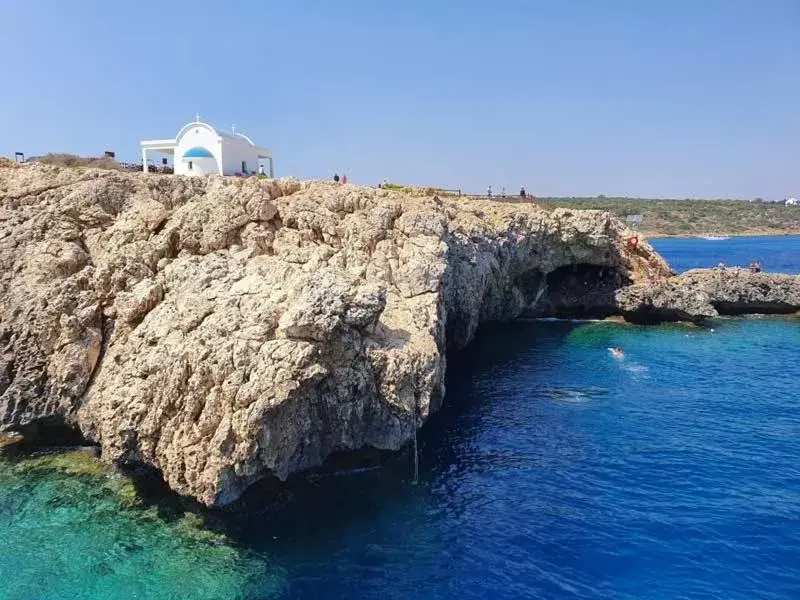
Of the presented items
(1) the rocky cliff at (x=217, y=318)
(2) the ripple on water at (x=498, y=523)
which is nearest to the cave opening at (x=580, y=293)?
(1) the rocky cliff at (x=217, y=318)

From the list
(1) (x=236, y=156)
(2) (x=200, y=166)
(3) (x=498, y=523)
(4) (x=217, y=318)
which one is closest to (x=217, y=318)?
(4) (x=217, y=318)

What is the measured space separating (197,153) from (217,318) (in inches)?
1042

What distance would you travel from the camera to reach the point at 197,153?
150 ft

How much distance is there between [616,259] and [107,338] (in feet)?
173

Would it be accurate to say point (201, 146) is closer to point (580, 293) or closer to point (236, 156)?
point (236, 156)

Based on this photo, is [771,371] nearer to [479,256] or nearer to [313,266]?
→ [479,256]

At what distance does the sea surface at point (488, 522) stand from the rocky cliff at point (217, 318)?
2338mm

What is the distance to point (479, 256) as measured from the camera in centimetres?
4659

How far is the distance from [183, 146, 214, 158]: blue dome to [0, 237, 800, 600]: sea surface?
2603cm

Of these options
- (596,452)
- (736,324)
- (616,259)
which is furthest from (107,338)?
(736,324)

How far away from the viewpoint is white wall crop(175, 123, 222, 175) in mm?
45594

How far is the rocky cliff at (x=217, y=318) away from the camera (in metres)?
22.5

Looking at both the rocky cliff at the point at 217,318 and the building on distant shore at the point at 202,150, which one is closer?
the rocky cliff at the point at 217,318

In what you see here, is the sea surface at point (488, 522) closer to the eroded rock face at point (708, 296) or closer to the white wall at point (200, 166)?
the eroded rock face at point (708, 296)
